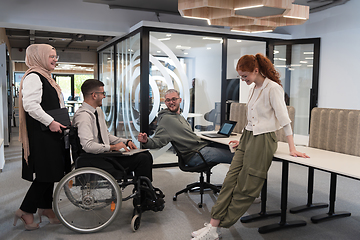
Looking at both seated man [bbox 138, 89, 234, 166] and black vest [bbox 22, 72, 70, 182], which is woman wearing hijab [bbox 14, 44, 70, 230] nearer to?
black vest [bbox 22, 72, 70, 182]

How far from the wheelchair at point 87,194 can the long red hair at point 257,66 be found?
4.45 feet

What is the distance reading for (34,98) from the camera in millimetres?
2617

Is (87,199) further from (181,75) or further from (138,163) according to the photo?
(181,75)

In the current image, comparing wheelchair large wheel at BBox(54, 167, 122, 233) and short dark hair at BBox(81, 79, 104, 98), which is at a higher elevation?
short dark hair at BBox(81, 79, 104, 98)

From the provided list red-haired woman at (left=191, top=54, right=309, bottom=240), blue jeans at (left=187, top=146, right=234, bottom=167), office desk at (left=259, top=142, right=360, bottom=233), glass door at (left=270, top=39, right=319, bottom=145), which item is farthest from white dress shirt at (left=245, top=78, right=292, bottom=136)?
glass door at (left=270, top=39, right=319, bottom=145)

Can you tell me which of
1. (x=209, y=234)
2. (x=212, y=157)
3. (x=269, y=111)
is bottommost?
(x=209, y=234)

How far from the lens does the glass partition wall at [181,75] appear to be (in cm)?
530

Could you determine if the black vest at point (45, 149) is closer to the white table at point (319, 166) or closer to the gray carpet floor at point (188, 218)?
the gray carpet floor at point (188, 218)

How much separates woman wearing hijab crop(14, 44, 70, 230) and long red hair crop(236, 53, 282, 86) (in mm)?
1643

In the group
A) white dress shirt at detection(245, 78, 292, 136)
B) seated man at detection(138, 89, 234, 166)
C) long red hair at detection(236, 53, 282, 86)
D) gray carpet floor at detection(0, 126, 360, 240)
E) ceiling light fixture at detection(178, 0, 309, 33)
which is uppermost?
ceiling light fixture at detection(178, 0, 309, 33)

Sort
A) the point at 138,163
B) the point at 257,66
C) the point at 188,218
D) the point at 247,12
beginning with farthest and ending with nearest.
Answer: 1. the point at 247,12
2. the point at 188,218
3. the point at 138,163
4. the point at 257,66

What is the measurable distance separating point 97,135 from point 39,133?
0.50 meters

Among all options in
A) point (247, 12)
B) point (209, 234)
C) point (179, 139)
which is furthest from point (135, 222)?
point (247, 12)

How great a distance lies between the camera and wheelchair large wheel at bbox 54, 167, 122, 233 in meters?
2.60
